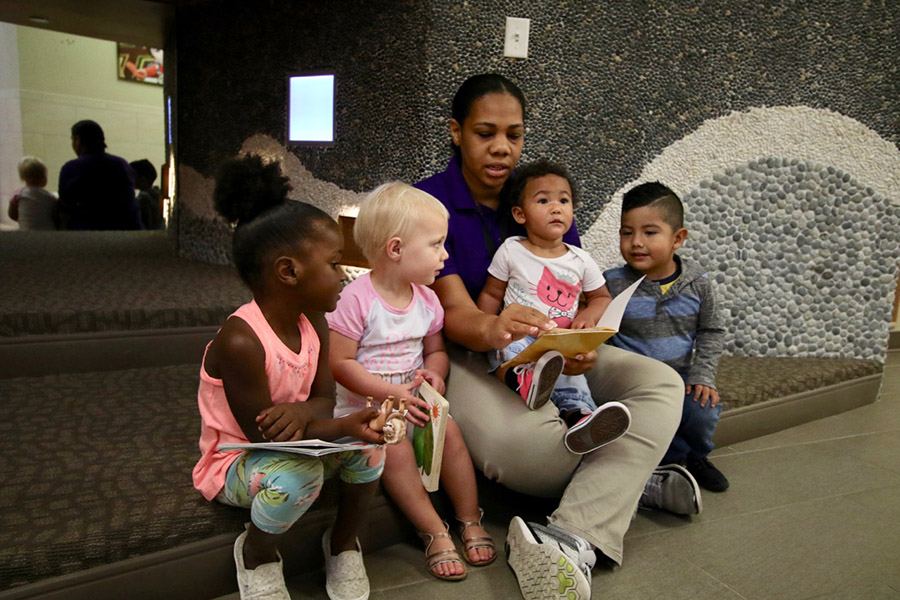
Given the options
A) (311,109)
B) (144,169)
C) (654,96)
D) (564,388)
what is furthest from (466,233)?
(144,169)

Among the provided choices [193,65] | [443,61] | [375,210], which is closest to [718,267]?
[443,61]

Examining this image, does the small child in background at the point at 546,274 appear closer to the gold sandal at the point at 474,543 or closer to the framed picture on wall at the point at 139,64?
the gold sandal at the point at 474,543

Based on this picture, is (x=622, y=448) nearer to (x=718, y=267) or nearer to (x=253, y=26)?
(x=718, y=267)

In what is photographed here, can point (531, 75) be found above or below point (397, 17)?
below

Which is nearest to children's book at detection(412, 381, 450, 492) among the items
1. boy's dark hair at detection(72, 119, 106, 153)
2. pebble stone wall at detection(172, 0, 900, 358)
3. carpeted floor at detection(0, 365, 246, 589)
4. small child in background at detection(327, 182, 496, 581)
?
small child in background at detection(327, 182, 496, 581)

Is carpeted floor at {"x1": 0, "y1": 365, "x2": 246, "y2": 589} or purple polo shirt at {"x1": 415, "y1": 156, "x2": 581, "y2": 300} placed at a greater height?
purple polo shirt at {"x1": 415, "y1": 156, "x2": 581, "y2": 300}

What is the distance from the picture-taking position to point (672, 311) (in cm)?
218

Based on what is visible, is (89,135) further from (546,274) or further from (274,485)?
(274,485)

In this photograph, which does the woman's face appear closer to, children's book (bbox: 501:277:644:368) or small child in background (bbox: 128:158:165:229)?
children's book (bbox: 501:277:644:368)

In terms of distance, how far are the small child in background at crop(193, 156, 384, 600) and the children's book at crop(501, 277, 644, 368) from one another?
0.48 meters

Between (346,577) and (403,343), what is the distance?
60cm

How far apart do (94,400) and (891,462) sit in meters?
3.02

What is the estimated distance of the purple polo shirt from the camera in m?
2.00

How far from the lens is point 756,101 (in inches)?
124
